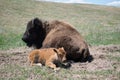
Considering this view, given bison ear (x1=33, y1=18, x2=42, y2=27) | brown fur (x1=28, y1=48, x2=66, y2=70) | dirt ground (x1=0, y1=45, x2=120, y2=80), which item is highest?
bison ear (x1=33, y1=18, x2=42, y2=27)

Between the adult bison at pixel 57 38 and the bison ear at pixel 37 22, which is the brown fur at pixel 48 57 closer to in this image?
the adult bison at pixel 57 38

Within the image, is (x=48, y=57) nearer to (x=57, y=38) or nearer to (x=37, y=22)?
(x=57, y=38)

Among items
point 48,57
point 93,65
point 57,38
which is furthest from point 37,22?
point 93,65

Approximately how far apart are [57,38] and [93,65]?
5.61ft

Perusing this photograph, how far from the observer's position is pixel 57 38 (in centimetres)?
1087

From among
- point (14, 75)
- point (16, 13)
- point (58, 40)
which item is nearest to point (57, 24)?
point (58, 40)

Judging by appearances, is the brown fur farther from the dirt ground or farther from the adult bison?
the adult bison

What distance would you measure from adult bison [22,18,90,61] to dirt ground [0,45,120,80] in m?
0.44

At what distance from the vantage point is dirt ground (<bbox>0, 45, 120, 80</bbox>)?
8359mm

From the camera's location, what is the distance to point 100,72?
8891 millimetres

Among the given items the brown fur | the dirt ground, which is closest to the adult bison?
the dirt ground

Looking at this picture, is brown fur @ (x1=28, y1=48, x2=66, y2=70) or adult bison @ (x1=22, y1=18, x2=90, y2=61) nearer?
brown fur @ (x1=28, y1=48, x2=66, y2=70)

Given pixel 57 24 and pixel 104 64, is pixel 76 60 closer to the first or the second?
pixel 104 64

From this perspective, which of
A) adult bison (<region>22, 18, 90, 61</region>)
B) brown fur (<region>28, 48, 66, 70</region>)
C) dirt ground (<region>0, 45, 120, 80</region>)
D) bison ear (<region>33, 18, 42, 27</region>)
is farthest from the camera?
bison ear (<region>33, 18, 42, 27</region>)
